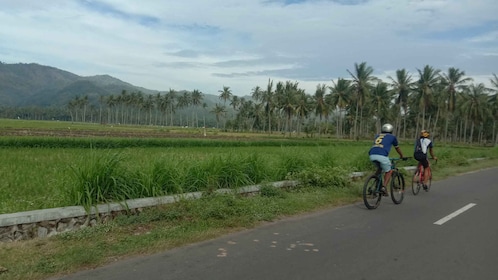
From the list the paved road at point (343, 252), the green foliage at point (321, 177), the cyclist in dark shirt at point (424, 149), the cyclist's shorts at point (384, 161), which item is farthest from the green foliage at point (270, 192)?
the cyclist in dark shirt at point (424, 149)

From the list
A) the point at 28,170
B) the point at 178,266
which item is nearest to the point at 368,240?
the point at 178,266

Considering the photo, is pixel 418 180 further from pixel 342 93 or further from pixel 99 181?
pixel 342 93

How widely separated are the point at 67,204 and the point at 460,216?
7.57 m

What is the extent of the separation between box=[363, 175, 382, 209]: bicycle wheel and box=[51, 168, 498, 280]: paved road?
1.55 feet

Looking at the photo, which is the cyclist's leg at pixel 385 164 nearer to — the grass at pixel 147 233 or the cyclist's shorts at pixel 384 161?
the cyclist's shorts at pixel 384 161

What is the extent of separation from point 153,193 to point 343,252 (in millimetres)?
3653

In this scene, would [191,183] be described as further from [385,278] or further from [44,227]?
[385,278]

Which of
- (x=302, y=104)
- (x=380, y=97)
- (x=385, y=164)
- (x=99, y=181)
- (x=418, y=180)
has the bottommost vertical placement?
(x=418, y=180)

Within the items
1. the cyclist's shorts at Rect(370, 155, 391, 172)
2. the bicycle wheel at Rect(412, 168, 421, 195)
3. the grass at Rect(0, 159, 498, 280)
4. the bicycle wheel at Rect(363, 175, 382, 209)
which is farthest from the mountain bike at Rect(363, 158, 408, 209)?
the bicycle wheel at Rect(412, 168, 421, 195)

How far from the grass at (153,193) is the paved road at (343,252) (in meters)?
0.38

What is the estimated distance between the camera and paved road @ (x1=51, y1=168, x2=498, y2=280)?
432 cm

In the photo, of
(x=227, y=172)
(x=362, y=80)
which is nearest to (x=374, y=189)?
(x=227, y=172)

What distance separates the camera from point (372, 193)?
839 centimetres

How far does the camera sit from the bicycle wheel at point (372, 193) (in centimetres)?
830
